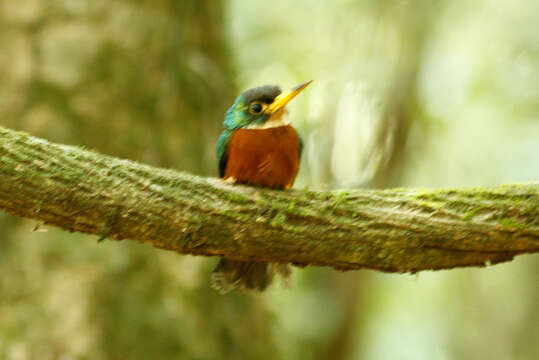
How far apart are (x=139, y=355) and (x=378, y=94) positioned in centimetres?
343

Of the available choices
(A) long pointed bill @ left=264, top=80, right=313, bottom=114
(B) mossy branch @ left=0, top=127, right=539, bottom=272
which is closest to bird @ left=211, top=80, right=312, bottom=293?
Result: (A) long pointed bill @ left=264, top=80, right=313, bottom=114

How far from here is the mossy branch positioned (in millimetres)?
2438

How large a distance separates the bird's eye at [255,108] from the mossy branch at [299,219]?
678mm

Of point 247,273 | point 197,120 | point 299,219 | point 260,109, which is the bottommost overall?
point 247,273

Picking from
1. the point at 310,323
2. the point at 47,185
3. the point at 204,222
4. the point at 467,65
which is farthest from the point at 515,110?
the point at 47,185

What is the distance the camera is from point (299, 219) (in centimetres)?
268

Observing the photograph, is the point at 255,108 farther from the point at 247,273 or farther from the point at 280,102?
the point at 247,273

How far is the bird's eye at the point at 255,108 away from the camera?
3332 millimetres

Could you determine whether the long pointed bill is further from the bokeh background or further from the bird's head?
the bokeh background

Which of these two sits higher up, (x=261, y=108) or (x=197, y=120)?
(x=197, y=120)

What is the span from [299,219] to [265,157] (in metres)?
0.55

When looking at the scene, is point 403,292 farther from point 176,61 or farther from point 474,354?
point 176,61

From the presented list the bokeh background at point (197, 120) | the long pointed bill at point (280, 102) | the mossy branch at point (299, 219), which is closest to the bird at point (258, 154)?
the long pointed bill at point (280, 102)

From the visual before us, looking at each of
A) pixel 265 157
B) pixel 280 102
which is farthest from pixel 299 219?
pixel 280 102
